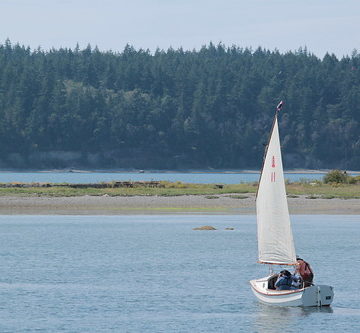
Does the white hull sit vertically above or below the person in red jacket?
below

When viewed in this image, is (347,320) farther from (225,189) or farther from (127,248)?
(225,189)

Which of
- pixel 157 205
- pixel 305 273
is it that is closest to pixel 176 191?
pixel 157 205

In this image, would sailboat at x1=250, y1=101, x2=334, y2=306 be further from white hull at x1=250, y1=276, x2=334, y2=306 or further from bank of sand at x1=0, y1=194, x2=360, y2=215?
bank of sand at x1=0, y1=194, x2=360, y2=215

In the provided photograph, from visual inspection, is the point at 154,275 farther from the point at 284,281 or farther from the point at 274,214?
the point at 284,281

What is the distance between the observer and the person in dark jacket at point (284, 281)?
42938 millimetres

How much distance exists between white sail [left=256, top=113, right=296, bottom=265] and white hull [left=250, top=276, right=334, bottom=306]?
4.67 ft

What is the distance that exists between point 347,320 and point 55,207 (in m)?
56.8

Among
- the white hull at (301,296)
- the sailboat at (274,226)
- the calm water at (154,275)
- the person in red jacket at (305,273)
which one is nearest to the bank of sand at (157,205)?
the calm water at (154,275)

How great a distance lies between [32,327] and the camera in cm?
→ 3916

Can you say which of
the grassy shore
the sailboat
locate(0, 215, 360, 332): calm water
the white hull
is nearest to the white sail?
the sailboat

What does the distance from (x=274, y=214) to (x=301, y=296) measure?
12.4 feet

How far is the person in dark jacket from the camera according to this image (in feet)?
141

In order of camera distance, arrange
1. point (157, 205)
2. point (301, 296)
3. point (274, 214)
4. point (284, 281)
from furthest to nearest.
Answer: point (157, 205) < point (274, 214) < point (284, 281) < point (301, 296)

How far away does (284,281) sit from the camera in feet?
142
